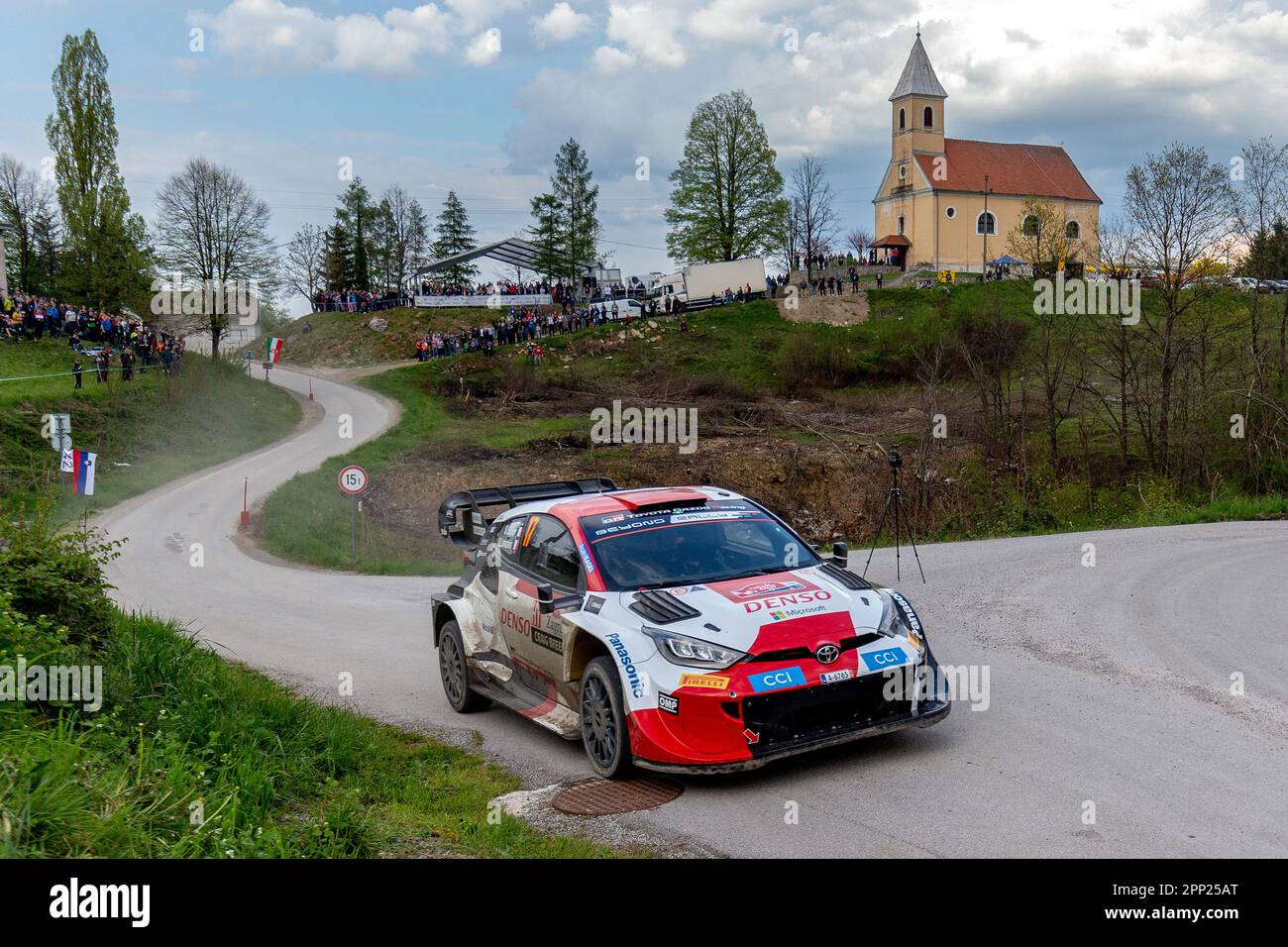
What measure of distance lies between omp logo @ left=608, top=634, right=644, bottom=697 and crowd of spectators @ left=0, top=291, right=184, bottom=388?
122ft

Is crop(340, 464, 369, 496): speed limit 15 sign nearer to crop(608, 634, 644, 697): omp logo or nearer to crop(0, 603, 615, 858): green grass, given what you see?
crop(0, 603, 615, 858): green grass

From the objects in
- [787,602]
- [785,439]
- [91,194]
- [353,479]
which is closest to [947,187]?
[785,439]

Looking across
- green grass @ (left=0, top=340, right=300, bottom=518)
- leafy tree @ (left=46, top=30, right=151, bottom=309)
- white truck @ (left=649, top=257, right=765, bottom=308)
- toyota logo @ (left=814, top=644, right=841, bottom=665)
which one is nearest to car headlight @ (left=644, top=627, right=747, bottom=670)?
toyota logo @ (left=814, top=644, right=841, bottom=665)

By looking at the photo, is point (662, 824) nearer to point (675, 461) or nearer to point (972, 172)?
point (675, 461)

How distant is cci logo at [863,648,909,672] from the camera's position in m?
7.12

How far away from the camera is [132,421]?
37.7 m

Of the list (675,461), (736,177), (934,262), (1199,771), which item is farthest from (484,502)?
(934,262)

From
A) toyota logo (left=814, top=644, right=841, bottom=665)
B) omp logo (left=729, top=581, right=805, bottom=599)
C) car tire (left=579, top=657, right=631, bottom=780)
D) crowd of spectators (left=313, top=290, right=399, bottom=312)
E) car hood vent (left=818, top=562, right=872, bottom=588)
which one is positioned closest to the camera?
toyota logo (left=814, top=644, right=841, bottom=665)

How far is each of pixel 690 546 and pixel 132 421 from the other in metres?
34.5

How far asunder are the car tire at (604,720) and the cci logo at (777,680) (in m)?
0.89

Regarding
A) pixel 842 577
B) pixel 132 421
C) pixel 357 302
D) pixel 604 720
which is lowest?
pixel 604 720

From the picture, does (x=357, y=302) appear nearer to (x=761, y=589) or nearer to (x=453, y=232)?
(x=453, y=232)

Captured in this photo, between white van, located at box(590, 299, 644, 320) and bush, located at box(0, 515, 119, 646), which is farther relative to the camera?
white van, located at box(590, 299, 644, 320)
